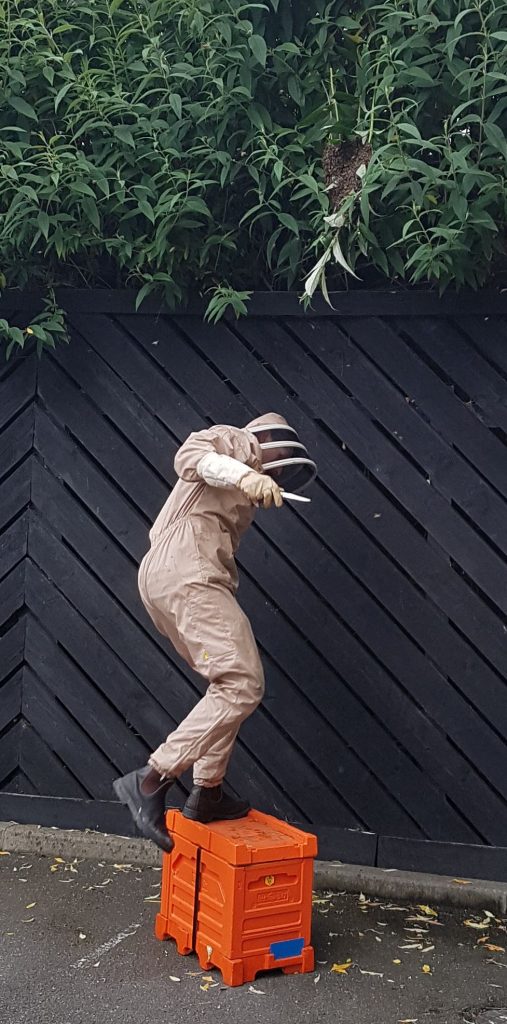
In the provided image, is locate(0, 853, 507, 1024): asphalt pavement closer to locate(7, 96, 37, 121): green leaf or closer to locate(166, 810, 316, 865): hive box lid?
locate(166, 810, 316, 865): hive box lid

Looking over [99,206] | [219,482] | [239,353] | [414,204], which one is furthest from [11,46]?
[219,482]

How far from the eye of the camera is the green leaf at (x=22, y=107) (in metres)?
5.04

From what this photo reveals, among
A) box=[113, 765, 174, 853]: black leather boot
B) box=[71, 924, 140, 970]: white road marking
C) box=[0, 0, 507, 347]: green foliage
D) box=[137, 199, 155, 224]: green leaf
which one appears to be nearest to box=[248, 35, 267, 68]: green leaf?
box=[0, 0, 507, 347]: green foliage

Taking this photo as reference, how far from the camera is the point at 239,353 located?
527 cm

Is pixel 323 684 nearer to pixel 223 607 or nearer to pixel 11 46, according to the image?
pixel 223 607

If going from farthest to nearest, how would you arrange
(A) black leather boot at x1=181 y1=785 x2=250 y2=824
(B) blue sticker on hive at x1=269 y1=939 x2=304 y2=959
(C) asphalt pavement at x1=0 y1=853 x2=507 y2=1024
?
(A) black leather boot at x1=181 y1=785 x2=250 y2=824
(B) blue sticker on hive at x1=269 y1=939 x2=304 y2=959
(C) asphalt pavement at x1=0 y1=853 x2=507 y2=1024

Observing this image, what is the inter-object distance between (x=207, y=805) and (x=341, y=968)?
807mm

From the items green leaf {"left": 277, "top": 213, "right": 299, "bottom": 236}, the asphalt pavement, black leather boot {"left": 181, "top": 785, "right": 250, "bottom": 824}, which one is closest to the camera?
the asphalt pavement

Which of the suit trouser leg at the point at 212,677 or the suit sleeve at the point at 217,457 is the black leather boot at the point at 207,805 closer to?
the suit trouser leg at the point at 212,677

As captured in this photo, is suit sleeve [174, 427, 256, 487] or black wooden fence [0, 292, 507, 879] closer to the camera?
suit sleeve [174, 427, 256, 487]

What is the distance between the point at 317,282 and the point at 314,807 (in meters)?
2.53

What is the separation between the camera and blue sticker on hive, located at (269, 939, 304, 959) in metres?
3.96

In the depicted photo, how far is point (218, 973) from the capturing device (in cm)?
399

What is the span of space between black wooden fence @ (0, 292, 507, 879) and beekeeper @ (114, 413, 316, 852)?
2.54 feet
